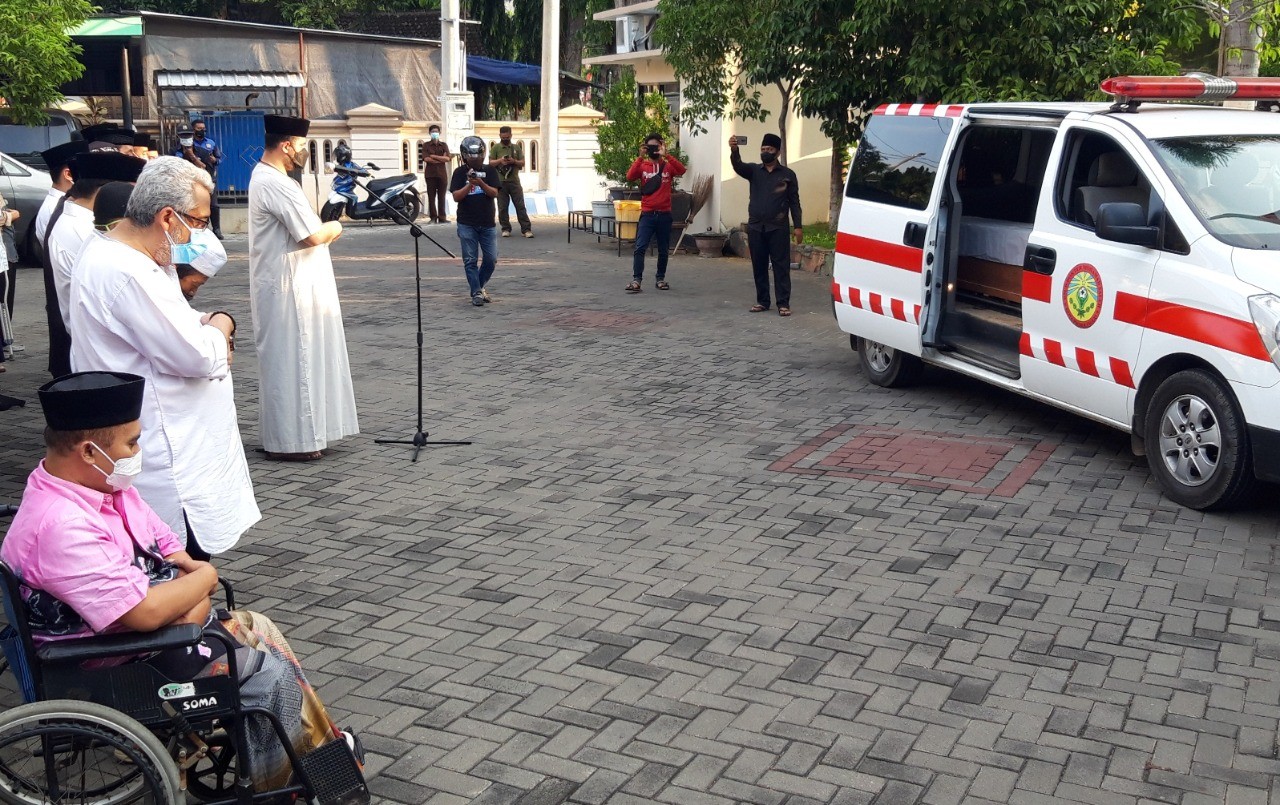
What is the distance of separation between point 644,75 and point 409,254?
574cm

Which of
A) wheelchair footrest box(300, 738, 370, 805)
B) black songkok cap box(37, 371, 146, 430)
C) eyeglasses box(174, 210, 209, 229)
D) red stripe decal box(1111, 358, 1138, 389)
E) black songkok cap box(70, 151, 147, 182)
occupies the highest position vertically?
black songkok cap box(70, 151, 147, 182)

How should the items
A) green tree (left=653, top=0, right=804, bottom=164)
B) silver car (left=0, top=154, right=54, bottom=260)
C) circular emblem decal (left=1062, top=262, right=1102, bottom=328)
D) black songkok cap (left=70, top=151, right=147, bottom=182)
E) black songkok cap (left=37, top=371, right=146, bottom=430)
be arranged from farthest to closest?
silver car (left=0, top=154, right=54, bottom=260), green tree (left=653, top=0, right=804, bottom=164), circular emblem decal (left=1062, top=262, right=1102, bottom=328), black songkok cap (left=70, top=151, right=147, bottom=182), black songkok cap (left=37, top=371, right=146, bottom=430)

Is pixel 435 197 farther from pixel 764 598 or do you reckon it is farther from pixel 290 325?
pixel 764 598

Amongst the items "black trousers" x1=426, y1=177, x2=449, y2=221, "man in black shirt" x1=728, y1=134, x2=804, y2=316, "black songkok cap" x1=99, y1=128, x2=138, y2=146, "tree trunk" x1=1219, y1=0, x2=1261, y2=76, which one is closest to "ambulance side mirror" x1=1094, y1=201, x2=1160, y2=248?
"tree trunk" x1=1219, y1=0, x2=1261, y2=76

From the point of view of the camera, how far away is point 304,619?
5.57 metres

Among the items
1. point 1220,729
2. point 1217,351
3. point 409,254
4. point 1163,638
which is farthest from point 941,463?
point 409,254

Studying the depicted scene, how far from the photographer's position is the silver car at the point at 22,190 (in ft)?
58.2

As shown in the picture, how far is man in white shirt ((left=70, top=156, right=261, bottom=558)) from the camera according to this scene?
15.2 feet

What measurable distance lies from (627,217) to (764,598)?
1430 centimetres

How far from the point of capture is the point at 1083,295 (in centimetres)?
755

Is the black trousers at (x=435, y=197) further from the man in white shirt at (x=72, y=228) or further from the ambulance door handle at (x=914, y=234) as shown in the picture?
the man in white shirt at (x=72, y=228)

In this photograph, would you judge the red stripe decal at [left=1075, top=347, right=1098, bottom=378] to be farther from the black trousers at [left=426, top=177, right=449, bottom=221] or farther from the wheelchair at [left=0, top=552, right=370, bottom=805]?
the black trousers at [left=426, top=177, right=449, bottom=221]

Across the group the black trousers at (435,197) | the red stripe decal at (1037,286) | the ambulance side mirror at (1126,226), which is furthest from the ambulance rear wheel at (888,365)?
the black trousers at (435,197)

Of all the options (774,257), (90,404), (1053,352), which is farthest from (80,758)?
(774,257)
